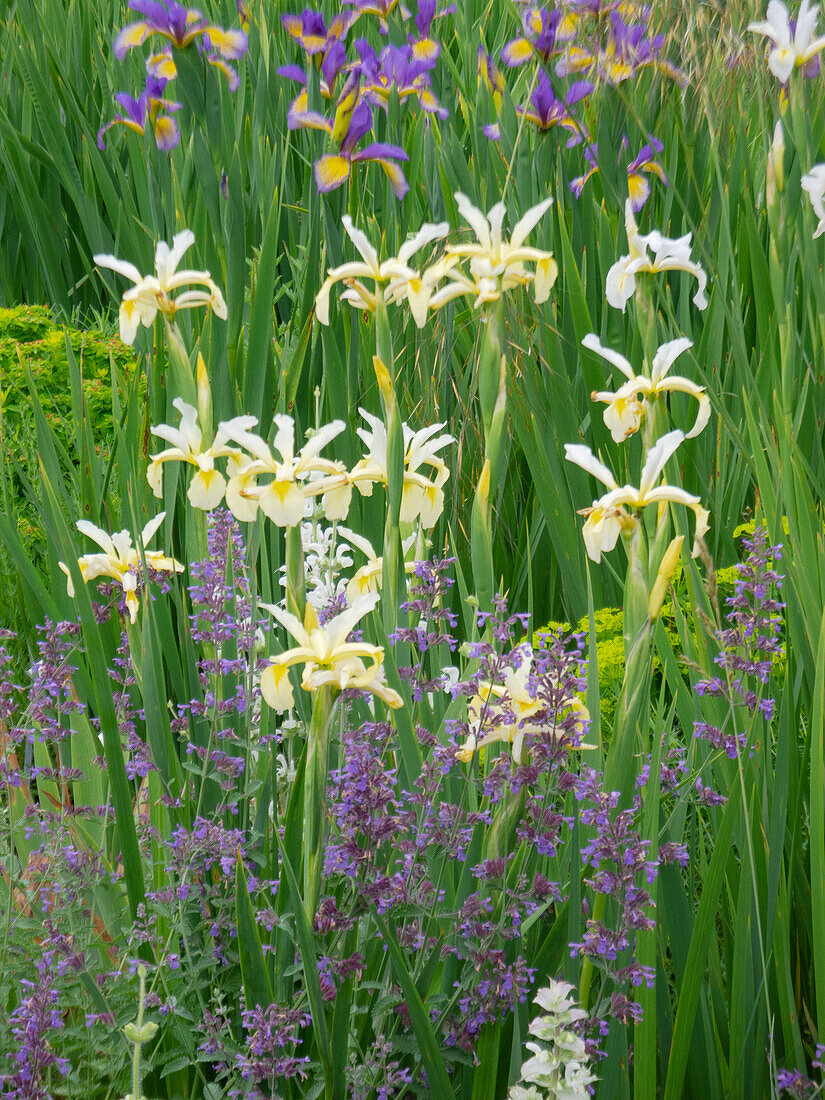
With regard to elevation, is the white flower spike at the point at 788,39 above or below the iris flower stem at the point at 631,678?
above

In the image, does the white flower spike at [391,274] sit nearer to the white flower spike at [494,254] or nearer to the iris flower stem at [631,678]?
the white flower spike at [494,254]

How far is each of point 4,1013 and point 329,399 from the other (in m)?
0.95

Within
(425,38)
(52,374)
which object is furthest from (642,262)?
(52,374)

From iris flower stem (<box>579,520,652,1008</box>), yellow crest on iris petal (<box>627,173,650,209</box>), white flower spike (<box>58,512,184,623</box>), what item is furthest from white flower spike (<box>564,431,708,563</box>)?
yellow crest on iris petal (<box>627,173,650,209</box>)

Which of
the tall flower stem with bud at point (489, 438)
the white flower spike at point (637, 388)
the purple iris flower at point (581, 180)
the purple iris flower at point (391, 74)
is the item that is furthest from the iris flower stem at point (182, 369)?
the purple iris flower at point (581, 180)

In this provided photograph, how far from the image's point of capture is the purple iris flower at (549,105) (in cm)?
207

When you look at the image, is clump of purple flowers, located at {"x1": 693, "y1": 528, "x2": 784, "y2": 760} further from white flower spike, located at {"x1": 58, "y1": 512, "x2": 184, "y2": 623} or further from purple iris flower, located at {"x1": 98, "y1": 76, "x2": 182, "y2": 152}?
purple iris flower, located at {"x1": 98, "y1": 76, "x2": 182, "y2": 152}

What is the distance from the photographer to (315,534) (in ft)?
4.92

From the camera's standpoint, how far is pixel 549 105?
81.7 inches

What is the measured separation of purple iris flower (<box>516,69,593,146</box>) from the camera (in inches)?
81.4

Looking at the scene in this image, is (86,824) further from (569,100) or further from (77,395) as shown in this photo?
(569,100)

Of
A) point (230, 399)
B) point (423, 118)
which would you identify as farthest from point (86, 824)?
point (423, 118)

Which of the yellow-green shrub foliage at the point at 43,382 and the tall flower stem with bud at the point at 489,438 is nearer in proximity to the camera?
the tall flower stem with bud at the point at 489,438

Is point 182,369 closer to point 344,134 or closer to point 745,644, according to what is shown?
point 344,134
